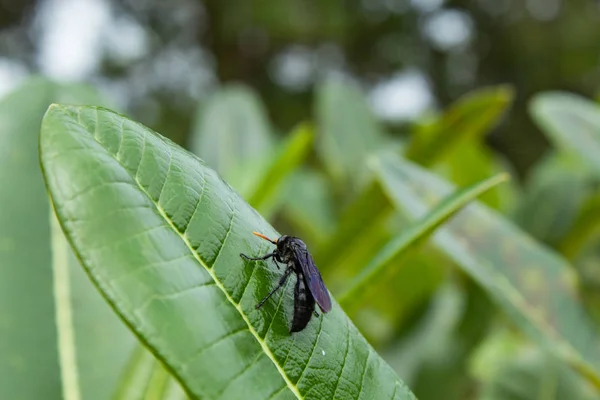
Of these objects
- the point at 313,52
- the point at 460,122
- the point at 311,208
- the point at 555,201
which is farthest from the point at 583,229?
the point at 313,52

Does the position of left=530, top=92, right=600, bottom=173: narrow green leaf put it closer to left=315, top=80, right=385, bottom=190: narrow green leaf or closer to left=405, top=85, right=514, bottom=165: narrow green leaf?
left=405, top=85, right=514, bottom=165: narrow green leaf

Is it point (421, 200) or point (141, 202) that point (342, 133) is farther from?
point (141, 202)

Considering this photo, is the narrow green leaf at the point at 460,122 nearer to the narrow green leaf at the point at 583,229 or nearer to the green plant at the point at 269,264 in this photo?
the green plant at the point at 269,264

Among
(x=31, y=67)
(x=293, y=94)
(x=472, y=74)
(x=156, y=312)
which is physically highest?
(x=156, y=312)

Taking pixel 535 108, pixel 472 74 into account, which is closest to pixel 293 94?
pixel 472 74

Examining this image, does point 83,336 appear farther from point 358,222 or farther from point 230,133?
point 230,133

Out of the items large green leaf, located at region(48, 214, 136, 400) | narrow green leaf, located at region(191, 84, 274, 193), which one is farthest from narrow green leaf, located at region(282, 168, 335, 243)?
large green leaf, located at region(48, 214, 136, 400)
